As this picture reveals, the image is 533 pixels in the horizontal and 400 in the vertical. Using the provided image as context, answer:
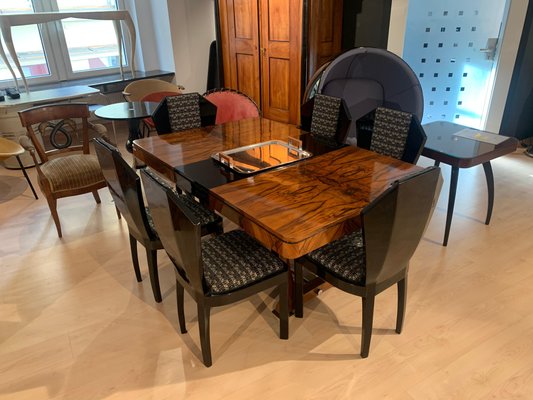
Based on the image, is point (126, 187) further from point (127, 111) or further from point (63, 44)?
point (63, 44)

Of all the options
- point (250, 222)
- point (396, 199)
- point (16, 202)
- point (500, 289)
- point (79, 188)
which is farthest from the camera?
point (16, 202)

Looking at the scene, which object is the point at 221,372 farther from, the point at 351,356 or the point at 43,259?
the point at 43,259

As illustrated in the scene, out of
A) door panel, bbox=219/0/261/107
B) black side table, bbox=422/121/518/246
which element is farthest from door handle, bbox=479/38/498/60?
door panel, bbox=219/0/261/107

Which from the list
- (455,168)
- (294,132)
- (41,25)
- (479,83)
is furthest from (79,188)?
(479,83)

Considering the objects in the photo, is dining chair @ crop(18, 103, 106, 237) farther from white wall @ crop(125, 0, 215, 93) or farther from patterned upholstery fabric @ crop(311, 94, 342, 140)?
white wall @ crop(125, 0, 215, 93)

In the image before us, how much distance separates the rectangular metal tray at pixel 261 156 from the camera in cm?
202

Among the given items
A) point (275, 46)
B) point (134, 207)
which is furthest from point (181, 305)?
point (275, 46)

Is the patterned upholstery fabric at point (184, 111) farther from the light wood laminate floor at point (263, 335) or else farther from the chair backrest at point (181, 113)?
the light wood laminate floor at point (263, 335)

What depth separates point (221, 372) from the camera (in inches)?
68.9

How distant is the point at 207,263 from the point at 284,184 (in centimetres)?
49

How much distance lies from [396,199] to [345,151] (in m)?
0.88

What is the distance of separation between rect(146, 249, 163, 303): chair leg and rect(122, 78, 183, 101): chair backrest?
98.3 inches

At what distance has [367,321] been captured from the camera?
1.71m

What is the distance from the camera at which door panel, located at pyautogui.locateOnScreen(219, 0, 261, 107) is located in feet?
14.0
